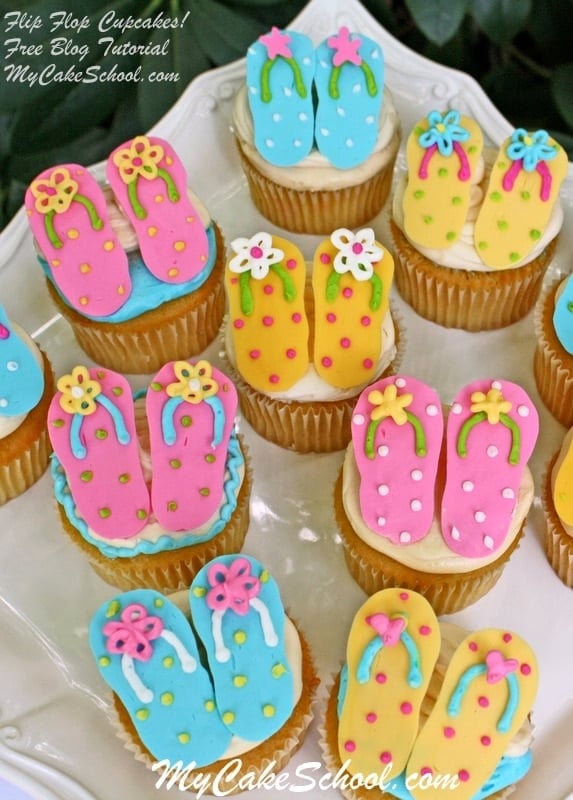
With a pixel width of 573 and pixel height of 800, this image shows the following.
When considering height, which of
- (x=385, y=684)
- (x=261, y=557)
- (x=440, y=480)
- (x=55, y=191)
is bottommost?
(x=261, y=557)

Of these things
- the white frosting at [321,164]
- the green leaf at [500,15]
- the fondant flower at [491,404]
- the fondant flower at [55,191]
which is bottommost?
the fondant flower at [491,404]

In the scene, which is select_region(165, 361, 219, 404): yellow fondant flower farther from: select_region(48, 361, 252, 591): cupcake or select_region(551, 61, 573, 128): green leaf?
select_region(551, 61, 573, 128): green leaf

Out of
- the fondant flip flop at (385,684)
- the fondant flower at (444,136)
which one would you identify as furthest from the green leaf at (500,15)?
the fondant flip flop at (385,684)

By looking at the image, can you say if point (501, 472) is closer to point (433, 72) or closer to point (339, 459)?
point (339, 459)

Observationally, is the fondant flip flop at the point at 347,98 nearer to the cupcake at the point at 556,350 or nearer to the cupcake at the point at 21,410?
the cupcake at the point at 556,350

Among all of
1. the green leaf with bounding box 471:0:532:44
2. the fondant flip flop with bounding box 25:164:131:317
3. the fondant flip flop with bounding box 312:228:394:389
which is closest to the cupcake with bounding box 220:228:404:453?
the fondant flip flop with bounding box 312:228:394:389

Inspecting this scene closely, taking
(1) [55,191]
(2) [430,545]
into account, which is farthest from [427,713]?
(1) [55,191]

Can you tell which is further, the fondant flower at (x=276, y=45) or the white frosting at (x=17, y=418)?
the fondant flower at (x=276, y=45)

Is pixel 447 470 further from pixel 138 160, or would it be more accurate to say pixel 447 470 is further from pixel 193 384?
pixel 138 160

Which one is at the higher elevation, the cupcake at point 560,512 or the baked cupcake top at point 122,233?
the baked cupcake top at point 122,233
